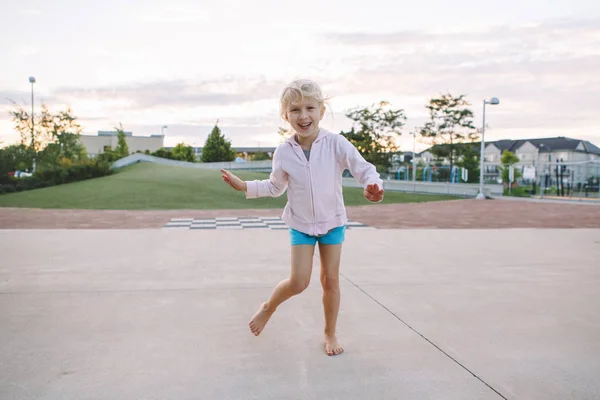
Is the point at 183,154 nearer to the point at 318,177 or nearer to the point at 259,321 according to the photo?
the point at 259,321

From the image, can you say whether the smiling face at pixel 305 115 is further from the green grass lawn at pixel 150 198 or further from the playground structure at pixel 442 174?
the playground structure at pixel 442 174

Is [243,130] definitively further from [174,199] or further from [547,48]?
[547,48]

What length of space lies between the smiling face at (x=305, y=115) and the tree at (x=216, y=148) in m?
43.1

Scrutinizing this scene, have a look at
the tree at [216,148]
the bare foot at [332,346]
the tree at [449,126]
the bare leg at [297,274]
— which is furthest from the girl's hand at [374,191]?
the tree at [216,148]

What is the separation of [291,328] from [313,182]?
95 cm

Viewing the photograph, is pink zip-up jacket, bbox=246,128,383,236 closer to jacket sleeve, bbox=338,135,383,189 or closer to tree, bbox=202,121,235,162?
jacket sleeve, bbox=338,135,383,189

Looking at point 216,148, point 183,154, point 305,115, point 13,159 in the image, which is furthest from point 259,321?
point 183,154

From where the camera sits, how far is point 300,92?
8.35ft

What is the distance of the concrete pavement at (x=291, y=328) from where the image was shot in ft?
7.03

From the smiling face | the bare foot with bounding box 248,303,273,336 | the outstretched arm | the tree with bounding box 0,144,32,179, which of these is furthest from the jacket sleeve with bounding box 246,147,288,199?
the tree with bounding box 0,144,32,179

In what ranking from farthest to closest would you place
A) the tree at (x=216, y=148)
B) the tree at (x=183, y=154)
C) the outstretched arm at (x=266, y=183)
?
the tree at (x=183, y=154) < the tree at (x=216, y=148) < the outstretched arm at (x=266, y=183)

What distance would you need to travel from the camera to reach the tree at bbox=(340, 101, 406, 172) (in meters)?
→ 35.0

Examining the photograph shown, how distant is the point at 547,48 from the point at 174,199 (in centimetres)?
1169

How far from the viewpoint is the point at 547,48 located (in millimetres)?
14266
